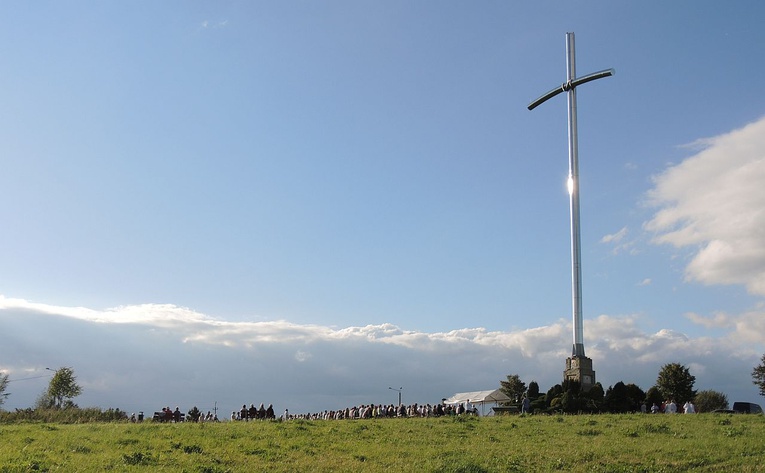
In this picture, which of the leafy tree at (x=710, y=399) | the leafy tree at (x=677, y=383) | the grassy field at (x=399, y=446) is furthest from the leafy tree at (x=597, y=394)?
the leafy tree at (x=710, y=399)

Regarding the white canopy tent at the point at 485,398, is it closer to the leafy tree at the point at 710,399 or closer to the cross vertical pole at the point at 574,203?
the cross vertical pole at the point at 574,203

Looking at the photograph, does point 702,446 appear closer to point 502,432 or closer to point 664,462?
point 664,462

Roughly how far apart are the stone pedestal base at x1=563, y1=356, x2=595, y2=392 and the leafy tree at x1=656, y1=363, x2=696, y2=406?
2335 centimetres

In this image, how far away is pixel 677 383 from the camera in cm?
7481

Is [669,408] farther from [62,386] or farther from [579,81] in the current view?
[62,386]

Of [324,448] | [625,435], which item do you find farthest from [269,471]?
[625,435]

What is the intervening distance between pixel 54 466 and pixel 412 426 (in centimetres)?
1814

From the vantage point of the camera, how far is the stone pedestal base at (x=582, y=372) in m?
55.2

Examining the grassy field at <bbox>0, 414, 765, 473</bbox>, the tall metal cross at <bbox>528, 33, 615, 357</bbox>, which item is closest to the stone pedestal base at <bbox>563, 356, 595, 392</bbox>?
the tall metal cross at <bbox>528, 33, 615, 357</bbox>

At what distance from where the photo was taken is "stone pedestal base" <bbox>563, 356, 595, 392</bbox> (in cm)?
5525

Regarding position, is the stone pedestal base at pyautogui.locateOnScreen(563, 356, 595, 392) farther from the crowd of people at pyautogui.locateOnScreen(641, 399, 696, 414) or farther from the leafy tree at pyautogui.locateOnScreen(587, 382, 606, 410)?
the crowd of people at pyautogui.locateOnScreen(641, 399, 696, 414)

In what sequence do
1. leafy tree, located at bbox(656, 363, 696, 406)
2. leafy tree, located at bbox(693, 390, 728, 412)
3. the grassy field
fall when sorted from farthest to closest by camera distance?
leafy tree, located at bbox(693, 390, 728, 412)
leafy tree, located at bbox(656, 363, 696, 406)
the grassy field

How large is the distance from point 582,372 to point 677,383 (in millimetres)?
25605

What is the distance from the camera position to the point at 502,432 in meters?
34.1
